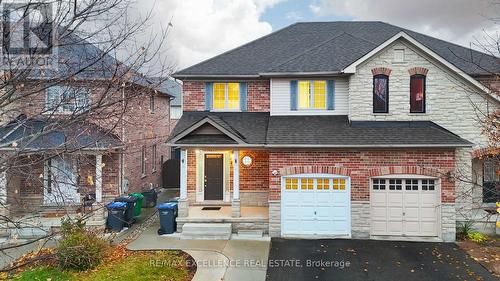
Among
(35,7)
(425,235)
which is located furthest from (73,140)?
(425,235)

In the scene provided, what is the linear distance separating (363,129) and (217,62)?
7.60 metres

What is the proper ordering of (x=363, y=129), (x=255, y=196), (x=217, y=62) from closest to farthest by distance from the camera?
1. (x=363, y=129)
2. (x=255, y=196)
3. (x=217, y=62)

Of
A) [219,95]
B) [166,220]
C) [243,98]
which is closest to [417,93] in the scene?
[243,98]

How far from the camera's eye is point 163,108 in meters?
23.4

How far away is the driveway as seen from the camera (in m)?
9.30

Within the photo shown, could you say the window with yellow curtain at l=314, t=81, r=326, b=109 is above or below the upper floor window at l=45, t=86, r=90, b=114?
above

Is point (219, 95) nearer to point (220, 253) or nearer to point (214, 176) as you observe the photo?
point (214, 176)

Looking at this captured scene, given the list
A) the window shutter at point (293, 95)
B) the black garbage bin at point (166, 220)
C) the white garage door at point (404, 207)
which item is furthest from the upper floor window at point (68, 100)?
the white garage door at point (404, 207)

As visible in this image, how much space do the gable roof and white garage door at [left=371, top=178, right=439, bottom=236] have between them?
16.6 feet

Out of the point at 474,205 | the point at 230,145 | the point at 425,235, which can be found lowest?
the point at 425,235

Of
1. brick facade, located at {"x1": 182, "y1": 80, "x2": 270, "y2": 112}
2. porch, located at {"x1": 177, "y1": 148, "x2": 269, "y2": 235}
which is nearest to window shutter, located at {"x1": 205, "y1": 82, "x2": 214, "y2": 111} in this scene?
brick facade, located at {"x1": 182, "y1": 80, "x2": 270, "y2": 112}

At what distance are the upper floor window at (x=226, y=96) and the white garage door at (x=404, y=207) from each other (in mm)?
7022

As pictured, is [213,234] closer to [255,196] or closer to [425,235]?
[255,196]

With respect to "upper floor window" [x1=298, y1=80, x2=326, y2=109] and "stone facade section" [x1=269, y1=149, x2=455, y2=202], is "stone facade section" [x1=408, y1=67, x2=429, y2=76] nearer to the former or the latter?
"stone facade section" [x1=269, y1=149, x2=455, y2=202]
